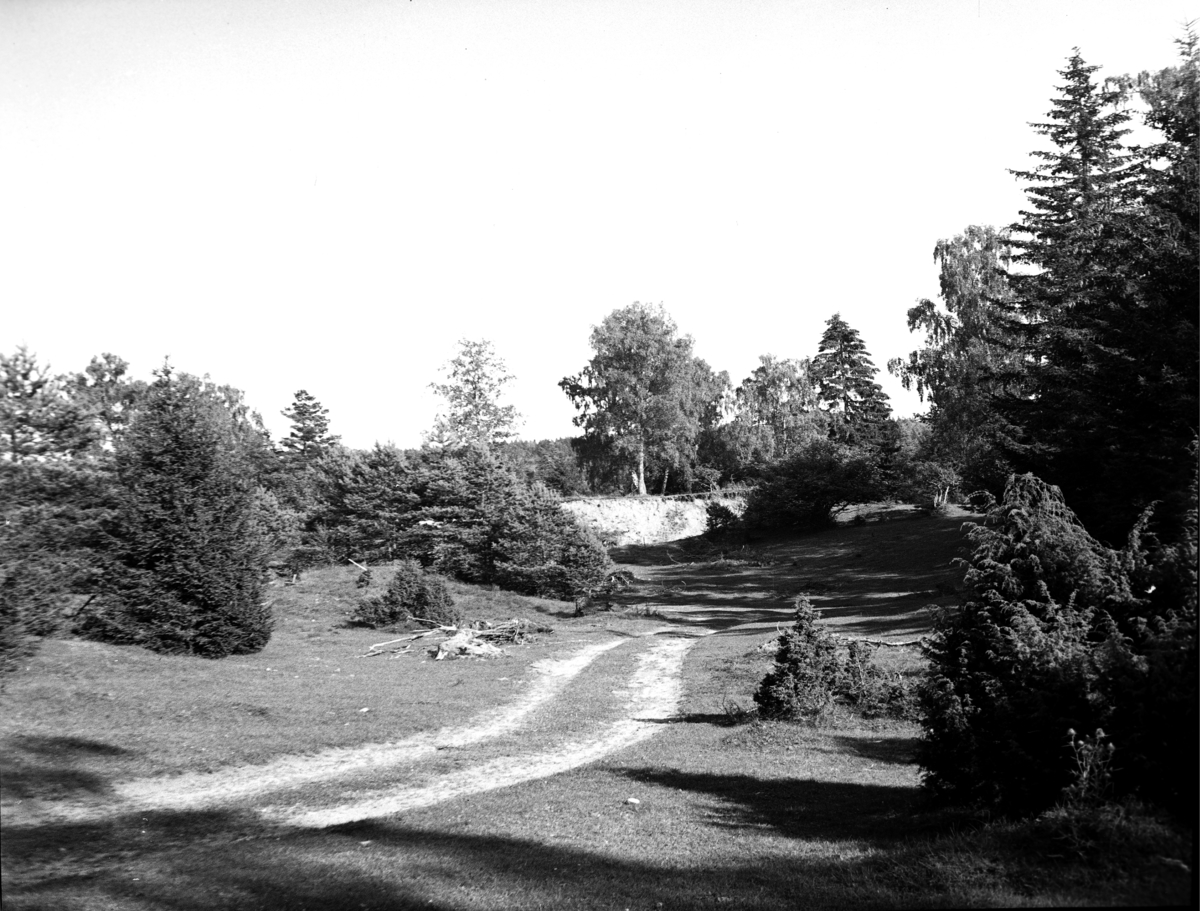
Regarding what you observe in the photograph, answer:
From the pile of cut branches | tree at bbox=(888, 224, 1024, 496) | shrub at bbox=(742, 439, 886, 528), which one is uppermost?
tree at bbox=(888, 224, 1024, 496)

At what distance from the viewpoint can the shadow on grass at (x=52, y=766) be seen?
10750 mm

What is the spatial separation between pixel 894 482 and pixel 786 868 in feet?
187

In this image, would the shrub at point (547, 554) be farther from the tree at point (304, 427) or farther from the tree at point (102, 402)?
the tree at point (304, 427)

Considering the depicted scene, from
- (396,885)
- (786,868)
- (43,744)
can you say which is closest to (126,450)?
(43,744)

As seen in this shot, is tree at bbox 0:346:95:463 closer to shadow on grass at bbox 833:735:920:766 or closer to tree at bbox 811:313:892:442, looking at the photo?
shadow on grass at bbox 833:735:920:766

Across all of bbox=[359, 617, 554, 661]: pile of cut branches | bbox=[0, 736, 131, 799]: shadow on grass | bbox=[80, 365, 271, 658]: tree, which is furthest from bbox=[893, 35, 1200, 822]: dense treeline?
bbox=[80, 365, 271, 658]: tree

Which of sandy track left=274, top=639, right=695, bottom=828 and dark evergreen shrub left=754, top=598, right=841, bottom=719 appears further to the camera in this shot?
dark evergreen shrub left=754, top=598, right=841, bottom=719

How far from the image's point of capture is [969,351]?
43.1 meters

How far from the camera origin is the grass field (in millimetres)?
6809

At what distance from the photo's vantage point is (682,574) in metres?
51.3

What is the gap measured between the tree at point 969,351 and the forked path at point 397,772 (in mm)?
23616

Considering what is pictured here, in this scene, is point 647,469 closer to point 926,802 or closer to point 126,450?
point 126,450

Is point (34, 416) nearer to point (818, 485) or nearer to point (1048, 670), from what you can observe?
point (1048, 670)

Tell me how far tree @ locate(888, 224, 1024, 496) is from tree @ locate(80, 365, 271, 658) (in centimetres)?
2813
